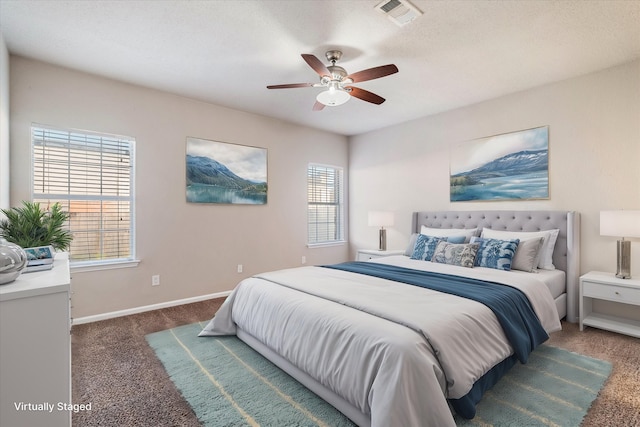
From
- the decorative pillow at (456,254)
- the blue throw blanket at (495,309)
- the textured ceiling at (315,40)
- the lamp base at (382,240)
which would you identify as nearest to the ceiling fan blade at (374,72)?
the textured ceiling at (315,40)

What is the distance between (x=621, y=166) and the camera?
9.95 ft

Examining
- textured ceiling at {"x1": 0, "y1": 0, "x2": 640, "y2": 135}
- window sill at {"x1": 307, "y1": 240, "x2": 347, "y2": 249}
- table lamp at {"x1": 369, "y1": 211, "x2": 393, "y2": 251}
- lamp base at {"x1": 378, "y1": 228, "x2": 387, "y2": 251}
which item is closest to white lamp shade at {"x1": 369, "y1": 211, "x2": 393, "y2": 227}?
table lamp at {"x1": 369, "y1": 211, "x2": 393, "y2": 251}

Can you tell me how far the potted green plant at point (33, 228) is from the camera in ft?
6.35

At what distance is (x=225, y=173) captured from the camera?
4.29m

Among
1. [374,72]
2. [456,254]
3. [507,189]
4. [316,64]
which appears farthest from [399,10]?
[507,189]

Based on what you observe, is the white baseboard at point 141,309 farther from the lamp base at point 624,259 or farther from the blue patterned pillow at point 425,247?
the lamp base at point 624,259

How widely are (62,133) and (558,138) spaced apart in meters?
5.32

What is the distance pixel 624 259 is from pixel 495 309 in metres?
1.91

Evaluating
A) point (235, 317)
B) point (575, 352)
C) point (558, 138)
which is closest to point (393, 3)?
point (558, 138)

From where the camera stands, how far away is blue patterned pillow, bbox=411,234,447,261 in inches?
145

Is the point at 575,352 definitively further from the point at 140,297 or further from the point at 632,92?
the point at 140,297

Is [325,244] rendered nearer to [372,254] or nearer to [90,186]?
[372,254]

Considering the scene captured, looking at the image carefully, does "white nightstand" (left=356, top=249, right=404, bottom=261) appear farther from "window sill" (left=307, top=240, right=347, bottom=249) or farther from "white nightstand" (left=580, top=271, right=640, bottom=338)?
"white nightstand" (left=580, top=271, right=640, bottom=338)

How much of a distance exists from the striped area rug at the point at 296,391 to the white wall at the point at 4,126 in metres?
1.87
